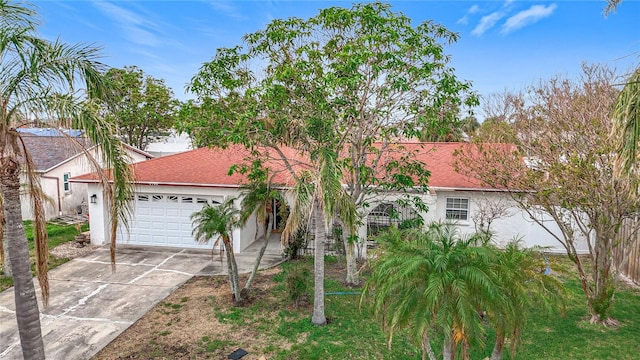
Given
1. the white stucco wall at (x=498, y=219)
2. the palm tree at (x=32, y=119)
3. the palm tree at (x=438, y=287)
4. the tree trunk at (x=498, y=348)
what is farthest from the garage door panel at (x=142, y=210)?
the tree trunk at (x=498, y=348)

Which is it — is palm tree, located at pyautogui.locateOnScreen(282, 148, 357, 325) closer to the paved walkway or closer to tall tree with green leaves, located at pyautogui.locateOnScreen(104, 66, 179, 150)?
the paved walkway

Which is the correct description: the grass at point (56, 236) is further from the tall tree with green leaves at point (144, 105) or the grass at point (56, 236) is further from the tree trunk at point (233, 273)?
the tall tree with green leaves at point (144, 105)

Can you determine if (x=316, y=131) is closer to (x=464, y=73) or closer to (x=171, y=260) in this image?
(x=464, y=73)

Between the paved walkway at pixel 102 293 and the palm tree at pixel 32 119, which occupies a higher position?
the palm tree at pixel 32 119

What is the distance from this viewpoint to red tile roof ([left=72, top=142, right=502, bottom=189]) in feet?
47.9

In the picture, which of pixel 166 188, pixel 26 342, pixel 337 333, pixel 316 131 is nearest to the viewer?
pixel 26 342

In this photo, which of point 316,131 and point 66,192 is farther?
point 66,192

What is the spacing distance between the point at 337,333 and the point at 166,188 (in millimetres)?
10087

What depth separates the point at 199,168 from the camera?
54.5 feet

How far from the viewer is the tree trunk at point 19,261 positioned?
5703 millimetres

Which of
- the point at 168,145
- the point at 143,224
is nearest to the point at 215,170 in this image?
the point at 143,224

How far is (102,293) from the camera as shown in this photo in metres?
11.0

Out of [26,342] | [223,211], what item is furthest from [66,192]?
[26,342]

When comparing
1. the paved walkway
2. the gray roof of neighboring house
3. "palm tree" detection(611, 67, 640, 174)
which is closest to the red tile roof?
the paved walkway
